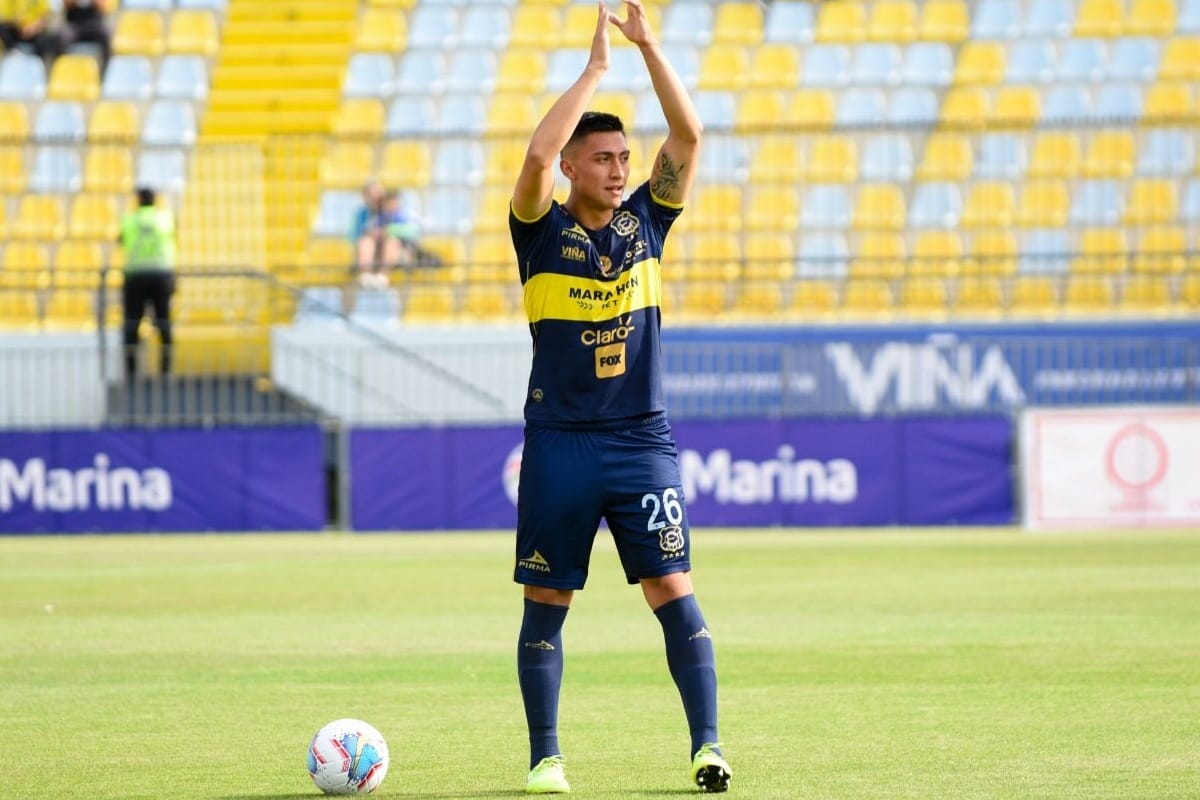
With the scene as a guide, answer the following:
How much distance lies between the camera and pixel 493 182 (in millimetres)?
28406

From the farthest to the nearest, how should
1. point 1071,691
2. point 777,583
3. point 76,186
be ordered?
1. point 76,186
2. point 777,583
3. point 1071,691

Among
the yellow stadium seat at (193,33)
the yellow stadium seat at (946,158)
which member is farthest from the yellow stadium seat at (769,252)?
the yellow stadium seat at (193,33)

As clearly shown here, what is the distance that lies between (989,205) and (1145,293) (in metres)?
2.58

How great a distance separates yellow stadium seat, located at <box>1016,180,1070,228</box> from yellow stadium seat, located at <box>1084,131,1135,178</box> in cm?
47

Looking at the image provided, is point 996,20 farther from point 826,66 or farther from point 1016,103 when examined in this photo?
point 826,66

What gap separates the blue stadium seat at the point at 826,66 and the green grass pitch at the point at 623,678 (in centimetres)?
1225

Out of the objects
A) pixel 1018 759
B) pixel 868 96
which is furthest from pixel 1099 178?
pixel 1018 759

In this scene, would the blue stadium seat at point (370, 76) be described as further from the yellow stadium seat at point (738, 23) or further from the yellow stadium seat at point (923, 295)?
the yellow stadium seat at point (923, 295)

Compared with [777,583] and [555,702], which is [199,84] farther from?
[555,702]

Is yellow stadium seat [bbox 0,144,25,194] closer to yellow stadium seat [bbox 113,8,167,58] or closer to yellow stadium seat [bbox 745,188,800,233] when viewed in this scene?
yellow stadium seat [bbox 113,8,167,58]

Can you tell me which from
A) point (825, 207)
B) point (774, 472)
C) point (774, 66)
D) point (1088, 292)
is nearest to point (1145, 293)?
point (1088, 292)

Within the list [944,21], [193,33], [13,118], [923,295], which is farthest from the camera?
[193,33]

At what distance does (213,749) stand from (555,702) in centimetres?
168

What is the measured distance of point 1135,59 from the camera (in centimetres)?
2931
